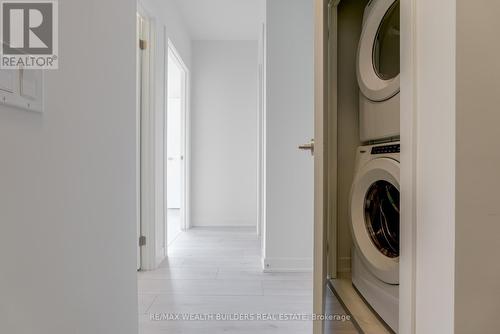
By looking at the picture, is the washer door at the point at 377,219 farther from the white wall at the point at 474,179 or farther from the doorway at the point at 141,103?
the doorway at the point at 141,103

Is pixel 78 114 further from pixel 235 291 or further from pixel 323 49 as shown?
pixel 235 291

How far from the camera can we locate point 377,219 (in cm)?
125

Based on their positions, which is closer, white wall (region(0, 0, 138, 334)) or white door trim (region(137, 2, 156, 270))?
white wall (region(0, 0, 138, 334))

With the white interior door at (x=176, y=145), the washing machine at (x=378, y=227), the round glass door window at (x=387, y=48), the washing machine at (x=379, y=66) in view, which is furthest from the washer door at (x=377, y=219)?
the white interior door at (x=176, y=145)

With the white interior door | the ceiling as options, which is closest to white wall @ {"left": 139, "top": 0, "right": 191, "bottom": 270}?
the ceiling

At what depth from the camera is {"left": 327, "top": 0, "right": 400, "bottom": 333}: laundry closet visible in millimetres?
1079

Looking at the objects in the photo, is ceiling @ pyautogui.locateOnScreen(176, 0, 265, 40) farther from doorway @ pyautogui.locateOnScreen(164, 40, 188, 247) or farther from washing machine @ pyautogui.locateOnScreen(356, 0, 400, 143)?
washing machine @ pyautogui.locateOnScreen(356, 0, 400, 143)

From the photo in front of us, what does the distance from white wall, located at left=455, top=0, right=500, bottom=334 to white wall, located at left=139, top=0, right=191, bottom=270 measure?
8.41 feet

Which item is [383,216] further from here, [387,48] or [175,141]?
[175,141]

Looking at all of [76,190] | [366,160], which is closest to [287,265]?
[366,160]

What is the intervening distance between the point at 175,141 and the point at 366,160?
607 centimetres

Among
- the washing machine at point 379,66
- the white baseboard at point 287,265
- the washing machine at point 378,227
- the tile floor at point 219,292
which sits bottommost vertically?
the tile floor at point 219,292

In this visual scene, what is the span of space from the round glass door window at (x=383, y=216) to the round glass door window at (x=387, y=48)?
426 mm

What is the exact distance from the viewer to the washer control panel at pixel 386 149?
40.8 inches
